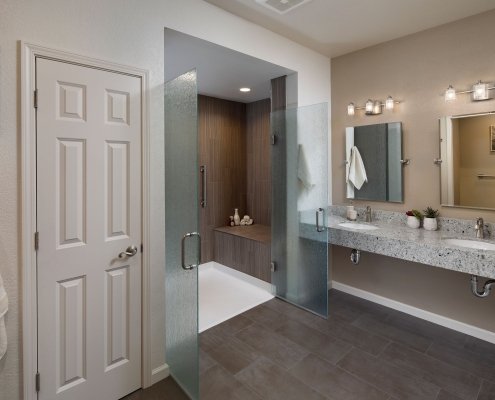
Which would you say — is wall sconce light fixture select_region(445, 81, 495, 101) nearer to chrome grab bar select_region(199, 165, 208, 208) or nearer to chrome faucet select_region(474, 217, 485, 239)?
chrome faucet select_region(474, 217, 485, 239)

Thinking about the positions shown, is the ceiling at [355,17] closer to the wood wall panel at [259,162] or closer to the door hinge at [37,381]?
Result: the wood wall panel at [259,162]

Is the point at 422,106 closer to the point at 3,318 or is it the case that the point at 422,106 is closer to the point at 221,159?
the point at 221,159

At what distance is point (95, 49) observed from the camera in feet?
6.01

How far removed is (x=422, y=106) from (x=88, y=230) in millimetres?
3156

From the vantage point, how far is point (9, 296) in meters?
1.61

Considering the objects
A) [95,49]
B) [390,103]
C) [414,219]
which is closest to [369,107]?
[390,103]

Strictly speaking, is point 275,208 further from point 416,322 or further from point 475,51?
point 475,51

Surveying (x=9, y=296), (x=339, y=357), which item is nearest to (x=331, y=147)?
(x=339, y=357)

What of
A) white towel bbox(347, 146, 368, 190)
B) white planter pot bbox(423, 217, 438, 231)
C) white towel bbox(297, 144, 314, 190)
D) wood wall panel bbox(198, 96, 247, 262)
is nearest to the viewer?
white planter pot bbox(423, 217, 438, 231)

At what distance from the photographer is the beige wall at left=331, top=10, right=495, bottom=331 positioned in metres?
2.72

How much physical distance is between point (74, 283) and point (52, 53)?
1.31 m

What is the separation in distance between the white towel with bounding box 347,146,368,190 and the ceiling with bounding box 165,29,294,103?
1190mm

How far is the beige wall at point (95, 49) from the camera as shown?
1.58 metres

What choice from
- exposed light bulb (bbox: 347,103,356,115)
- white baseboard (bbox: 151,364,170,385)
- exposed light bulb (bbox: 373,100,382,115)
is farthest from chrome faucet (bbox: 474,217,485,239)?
white baseboard (bbox: 151,364,170,385)
